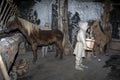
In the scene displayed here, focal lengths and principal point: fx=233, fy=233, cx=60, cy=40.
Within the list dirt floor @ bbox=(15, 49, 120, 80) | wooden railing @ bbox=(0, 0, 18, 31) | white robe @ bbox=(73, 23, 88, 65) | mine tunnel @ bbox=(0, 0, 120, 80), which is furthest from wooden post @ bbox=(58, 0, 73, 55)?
white robe @ bbox=(73, 23, 88, 65)

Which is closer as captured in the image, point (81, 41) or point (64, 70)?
point (81, 41)

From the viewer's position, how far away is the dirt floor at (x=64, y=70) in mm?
8195

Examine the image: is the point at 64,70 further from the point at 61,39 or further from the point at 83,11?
the point at 83,11

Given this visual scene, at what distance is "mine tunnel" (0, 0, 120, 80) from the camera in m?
8.36

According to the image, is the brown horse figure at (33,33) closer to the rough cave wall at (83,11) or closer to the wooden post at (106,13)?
the rough cave wall at (83,11)

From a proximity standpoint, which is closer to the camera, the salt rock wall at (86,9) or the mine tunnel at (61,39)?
the mine tunnel at (61,39)

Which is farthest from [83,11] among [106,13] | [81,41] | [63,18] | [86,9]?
[81,41]

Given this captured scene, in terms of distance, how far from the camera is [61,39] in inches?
429

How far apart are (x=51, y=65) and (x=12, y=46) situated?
8.94 feet

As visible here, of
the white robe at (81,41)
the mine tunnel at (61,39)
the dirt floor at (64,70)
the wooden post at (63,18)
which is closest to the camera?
the dirt floor at (64,70)

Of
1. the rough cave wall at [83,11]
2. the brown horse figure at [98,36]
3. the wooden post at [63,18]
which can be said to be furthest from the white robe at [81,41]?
the rough cave wall at [83,11]

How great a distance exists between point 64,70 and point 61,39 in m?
2.15

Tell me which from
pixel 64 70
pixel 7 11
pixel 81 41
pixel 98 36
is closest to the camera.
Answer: pixel 81 41

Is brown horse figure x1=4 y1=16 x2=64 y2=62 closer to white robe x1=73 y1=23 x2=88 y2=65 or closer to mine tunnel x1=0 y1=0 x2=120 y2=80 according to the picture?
mine tunnel x1=0 y1=0 x2=120 y2=80
